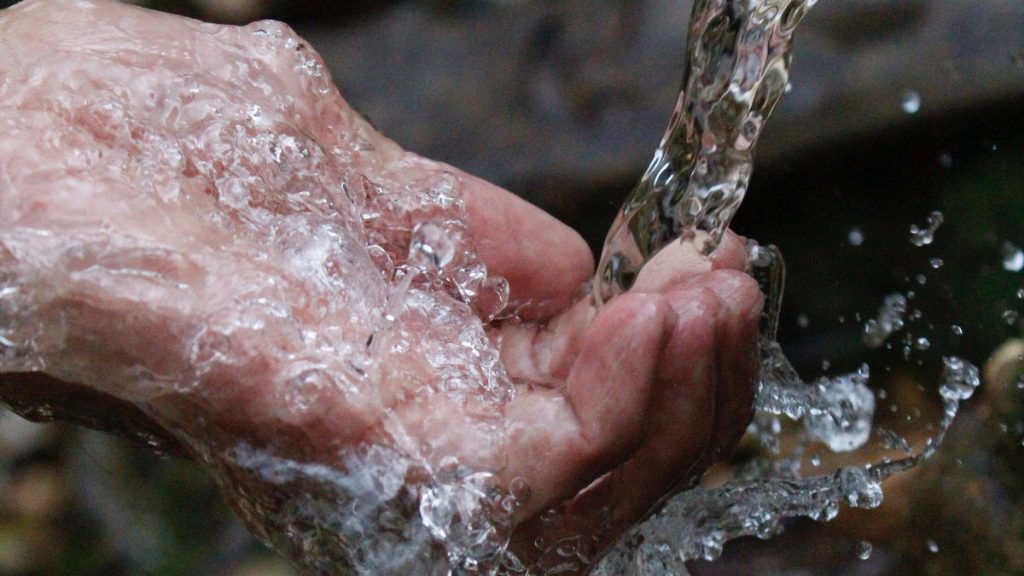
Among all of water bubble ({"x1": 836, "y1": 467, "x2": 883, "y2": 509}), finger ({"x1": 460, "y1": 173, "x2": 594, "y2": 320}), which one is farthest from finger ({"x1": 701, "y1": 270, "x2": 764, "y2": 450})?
water bubble ({"x1": 836, "y1": 467, "x2": 883, "y2": 509})

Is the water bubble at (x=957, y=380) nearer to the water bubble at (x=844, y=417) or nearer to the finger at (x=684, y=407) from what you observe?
the water bubble at (x=844, y=417)

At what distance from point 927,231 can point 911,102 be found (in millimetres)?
255

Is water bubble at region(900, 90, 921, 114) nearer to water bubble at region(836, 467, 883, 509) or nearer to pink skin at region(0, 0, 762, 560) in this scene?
water bubble at region(836, 467, 883, 509)

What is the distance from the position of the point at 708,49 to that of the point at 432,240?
0.40m

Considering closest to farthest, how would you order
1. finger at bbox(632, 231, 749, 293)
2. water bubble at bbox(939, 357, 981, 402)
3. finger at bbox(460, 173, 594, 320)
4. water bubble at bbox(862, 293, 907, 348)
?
finger at bbox(632, 231, 749, 293) < finger at bbox(460, 173, 594, 320) < water bubble at bbox(939, 357, 981, 402) < water bubble at bbox(862, 293, 907, 348)

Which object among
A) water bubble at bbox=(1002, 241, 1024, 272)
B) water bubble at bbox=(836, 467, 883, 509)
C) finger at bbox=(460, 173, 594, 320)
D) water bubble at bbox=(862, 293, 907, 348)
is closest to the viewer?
finger at bbox=(460, 173, 594, 320)

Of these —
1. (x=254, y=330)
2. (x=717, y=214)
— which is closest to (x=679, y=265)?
(x=717, y=214)

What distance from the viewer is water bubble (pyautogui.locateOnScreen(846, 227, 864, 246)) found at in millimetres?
2344

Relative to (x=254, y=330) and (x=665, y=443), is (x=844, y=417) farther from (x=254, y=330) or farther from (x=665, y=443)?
(x=254, y=330)

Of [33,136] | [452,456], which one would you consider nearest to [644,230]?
[452,456]

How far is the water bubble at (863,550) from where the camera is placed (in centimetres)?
213

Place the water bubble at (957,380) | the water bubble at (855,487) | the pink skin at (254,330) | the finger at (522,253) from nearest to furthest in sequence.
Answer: the pink skin at (254,330) → the finger at (522,253) → the water bubble at (855,487) → the water bubble at (957,380)

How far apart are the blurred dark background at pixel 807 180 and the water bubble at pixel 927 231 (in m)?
0.01

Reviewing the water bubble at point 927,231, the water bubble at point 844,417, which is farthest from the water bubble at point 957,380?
the water bubble at point 927,231
